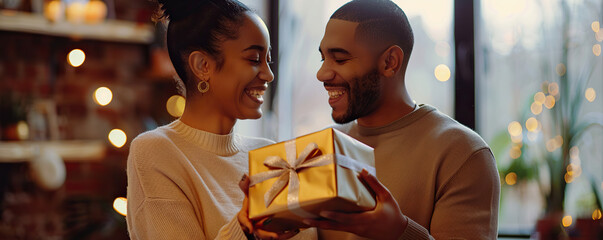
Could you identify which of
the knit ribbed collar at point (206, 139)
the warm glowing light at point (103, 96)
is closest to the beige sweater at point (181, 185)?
the knit ribbed collar at point (206, 139)

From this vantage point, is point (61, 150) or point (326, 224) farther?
point (61, 150)

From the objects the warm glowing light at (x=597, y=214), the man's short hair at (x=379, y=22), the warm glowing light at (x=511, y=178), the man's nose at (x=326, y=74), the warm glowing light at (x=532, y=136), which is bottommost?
the warm glowing light at (x=597, y=214)

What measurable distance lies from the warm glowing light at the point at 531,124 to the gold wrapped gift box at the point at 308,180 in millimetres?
1737

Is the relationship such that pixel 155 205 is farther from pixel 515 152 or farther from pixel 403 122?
pixel 515 152

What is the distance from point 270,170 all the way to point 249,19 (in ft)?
1.66

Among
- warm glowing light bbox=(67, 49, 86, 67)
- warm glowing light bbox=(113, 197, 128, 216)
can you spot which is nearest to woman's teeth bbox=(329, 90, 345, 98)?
warm glowing light bbox=(113, 197, 128, 216)

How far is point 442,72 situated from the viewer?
3080 mm

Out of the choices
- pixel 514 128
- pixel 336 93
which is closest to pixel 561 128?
pixel 514 128

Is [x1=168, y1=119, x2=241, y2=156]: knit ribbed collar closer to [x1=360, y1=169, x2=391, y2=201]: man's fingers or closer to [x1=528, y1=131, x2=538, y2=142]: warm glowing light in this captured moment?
[x1=360, y1=169, x2=391, y2=201]: man's fingers

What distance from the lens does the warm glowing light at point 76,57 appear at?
3.59 meters

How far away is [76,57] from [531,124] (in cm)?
253

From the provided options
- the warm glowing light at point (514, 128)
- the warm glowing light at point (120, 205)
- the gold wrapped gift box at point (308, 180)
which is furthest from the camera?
the warm glowing light at point (120, 205)

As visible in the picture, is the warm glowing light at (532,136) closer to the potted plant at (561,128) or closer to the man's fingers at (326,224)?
the potted plant at (561,128)

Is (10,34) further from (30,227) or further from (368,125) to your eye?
(368,125)
